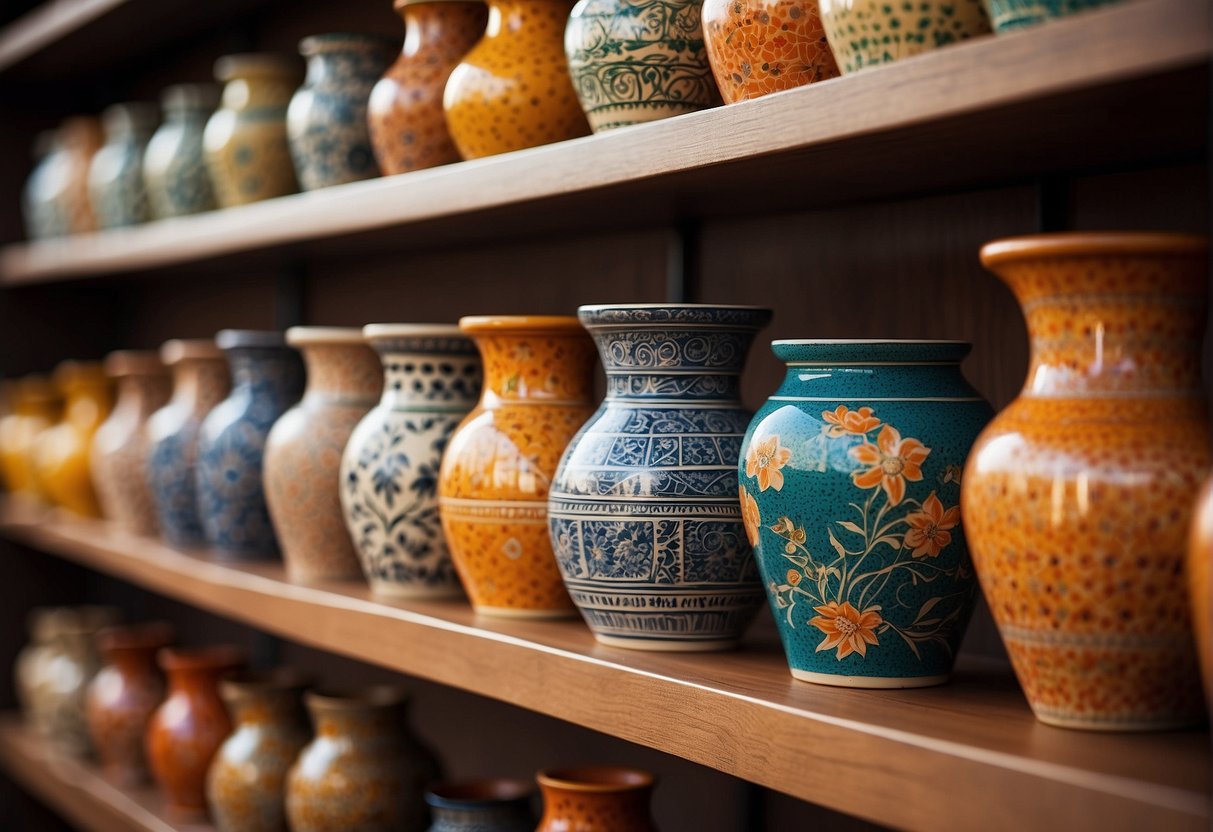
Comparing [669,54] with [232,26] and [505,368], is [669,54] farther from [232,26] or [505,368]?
[232,26]

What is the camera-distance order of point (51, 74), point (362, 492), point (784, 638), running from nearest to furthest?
point (784, 638)
point (362, 492)
point (51, 74)

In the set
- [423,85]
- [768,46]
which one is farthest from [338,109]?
[768,46]

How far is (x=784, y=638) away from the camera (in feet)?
3.12

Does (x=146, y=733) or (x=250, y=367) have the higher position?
(x=250, y=367)

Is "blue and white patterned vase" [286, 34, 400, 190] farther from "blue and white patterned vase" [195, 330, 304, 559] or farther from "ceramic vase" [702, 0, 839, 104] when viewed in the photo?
"ceramic vase" [702, 0, 839, 104]

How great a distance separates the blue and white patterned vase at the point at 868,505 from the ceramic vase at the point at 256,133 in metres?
0.92

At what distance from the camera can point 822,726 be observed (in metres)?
0.82

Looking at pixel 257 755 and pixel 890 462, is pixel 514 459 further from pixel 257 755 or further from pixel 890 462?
pixel 257 755

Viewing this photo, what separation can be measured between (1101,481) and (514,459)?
558 mm

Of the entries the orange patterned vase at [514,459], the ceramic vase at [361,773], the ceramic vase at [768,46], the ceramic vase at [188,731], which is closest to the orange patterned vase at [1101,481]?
the ceramic vase at [768,46]

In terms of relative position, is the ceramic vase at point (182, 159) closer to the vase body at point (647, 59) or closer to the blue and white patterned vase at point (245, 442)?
the blue and white patterned vase at point (245, 442)

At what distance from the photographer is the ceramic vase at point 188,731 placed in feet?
5.68

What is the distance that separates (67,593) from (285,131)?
3.95 ft

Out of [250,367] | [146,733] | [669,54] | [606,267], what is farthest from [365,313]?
Answer: [669,54]
